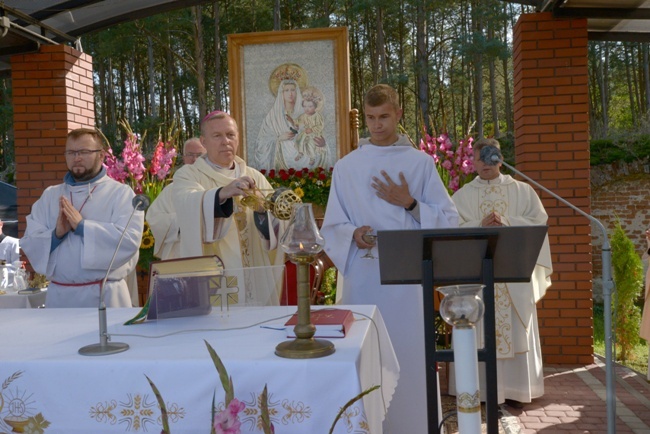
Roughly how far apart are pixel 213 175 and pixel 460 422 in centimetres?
314

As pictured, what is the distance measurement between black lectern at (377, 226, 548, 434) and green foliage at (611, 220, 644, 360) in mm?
5653

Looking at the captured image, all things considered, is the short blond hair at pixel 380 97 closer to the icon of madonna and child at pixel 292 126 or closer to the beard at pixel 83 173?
the beard at pixel 83 173

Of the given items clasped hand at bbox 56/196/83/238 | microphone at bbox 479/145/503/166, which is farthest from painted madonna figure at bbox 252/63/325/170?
microphone at bbox 479/145/503/166

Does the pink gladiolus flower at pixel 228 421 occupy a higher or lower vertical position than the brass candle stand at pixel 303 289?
lower

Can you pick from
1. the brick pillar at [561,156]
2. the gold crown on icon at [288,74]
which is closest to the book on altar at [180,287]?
the brick pillar at [561,156]

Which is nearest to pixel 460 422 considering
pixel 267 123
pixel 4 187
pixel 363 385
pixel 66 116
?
pixel 363 385

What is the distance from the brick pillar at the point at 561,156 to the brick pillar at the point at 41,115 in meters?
4.50

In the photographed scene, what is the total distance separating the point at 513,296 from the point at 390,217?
6.14 ft

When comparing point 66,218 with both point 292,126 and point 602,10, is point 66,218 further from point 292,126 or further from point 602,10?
point 602,10

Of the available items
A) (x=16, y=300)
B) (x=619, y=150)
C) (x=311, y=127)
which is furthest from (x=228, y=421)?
(x=619, y=150)

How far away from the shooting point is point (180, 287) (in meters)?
2.82

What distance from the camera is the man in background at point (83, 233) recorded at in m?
3.89

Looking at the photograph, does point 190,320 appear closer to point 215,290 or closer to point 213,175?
point 215,290

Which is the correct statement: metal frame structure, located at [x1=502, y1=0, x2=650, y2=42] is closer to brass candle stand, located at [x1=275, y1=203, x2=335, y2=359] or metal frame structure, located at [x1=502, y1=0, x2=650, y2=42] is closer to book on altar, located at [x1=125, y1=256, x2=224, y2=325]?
book on altar, located at [x1=125, y1=256, x2=224, y2=325]
